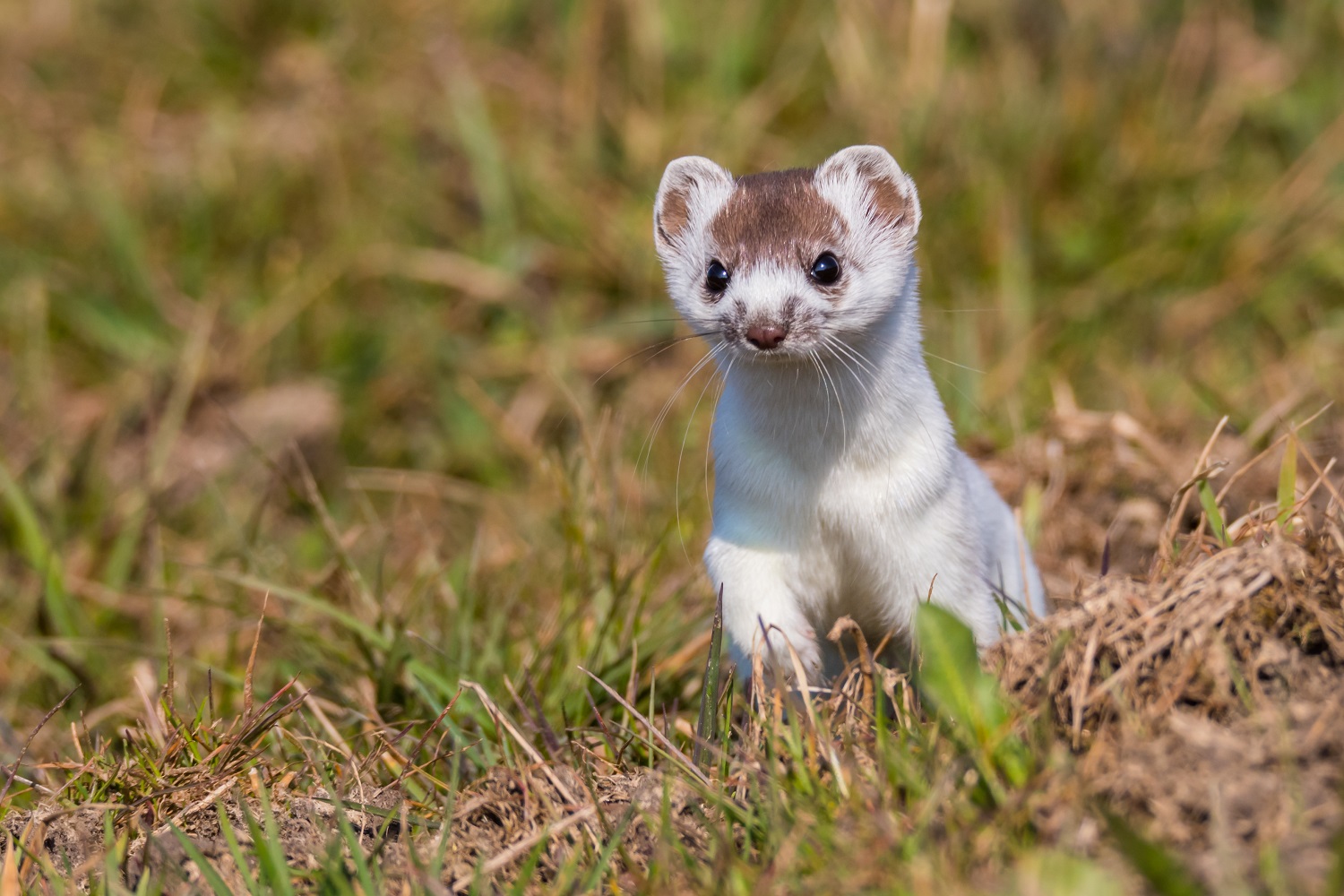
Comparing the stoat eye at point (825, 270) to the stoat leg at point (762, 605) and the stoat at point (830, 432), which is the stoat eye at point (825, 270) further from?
the stoat leg at point (762, 605)

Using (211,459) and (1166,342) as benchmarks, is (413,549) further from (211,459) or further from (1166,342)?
(1166,342)

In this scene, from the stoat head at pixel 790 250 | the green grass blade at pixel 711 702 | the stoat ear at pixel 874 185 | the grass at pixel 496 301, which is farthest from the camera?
the grass at pixel 496 301

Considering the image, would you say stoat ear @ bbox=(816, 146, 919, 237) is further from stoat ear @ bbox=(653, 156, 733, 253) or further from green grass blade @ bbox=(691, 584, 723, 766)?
green grass blade @ bbox=(691, 584, 723, 766)

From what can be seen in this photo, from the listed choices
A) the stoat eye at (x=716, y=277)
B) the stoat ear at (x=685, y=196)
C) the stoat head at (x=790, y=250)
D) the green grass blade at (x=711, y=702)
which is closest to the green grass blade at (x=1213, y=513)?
the stoat head at (x=790, y=250)

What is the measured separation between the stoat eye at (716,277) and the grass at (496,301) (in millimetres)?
981

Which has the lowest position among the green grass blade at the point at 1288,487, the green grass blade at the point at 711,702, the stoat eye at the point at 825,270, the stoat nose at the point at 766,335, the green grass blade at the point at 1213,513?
the green grass blade at the point at 711,702

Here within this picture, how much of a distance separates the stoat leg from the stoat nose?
0.56 m

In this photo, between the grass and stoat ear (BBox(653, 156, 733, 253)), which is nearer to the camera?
stoat ear (BBox(653, 156, 733, 253))

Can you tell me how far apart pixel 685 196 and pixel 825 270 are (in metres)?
0.52

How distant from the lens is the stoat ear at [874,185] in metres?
3.46

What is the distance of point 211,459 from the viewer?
6.23 metres

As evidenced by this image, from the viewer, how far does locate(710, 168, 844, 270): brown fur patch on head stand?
3.30 metres

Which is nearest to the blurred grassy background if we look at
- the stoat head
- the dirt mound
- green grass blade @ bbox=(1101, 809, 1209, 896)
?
the stoat head

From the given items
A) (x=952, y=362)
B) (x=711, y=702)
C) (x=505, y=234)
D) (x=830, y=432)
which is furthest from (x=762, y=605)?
(x=505, y=234)
